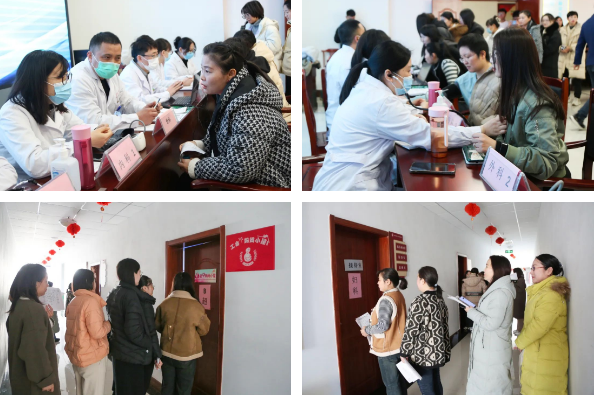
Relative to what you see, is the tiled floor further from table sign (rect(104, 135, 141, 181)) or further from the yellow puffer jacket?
the yellow puffer jacket

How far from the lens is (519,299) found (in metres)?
1.45

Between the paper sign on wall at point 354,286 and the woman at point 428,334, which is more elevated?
the paper sign on wall at point 354,286

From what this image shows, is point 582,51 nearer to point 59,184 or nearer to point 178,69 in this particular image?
point 178,69

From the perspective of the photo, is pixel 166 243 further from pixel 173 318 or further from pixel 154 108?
pixel 154 108

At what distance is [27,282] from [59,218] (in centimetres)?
22

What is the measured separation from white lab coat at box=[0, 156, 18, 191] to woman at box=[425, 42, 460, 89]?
278cm

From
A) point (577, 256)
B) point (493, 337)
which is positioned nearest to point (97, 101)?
point (493, 337)

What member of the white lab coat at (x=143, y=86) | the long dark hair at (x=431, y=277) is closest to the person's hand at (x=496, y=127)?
the long dark hair at (x=431, y=277)

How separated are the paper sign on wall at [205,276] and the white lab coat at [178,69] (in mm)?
1112

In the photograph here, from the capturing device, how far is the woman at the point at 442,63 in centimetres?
334

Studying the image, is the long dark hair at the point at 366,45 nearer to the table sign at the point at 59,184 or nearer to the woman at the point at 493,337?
the woman at the point at 493,337

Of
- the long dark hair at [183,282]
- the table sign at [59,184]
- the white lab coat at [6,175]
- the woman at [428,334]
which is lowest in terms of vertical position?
the woman at [428,334]

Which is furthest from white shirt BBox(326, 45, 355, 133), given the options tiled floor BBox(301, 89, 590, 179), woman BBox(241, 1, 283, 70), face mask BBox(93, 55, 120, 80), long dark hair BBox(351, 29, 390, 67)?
face mask BBox(93, 55, 120, 80)


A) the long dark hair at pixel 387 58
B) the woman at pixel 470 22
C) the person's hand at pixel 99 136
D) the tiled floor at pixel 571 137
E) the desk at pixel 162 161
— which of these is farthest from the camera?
the woman at pixel 470 22
